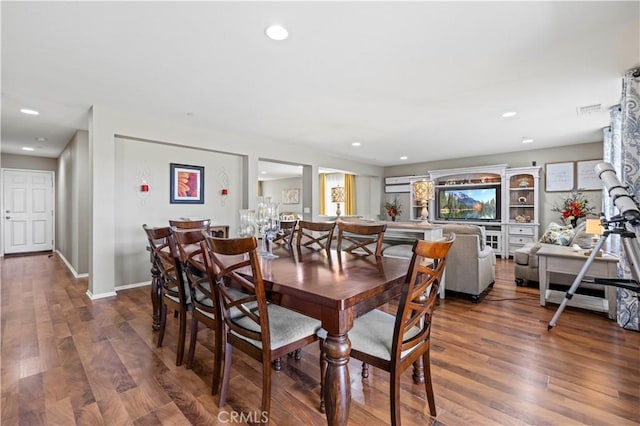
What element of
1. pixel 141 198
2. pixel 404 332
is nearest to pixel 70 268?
pixel 141 198

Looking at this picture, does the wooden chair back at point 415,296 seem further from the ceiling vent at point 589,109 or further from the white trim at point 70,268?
the white trim at point 70,268

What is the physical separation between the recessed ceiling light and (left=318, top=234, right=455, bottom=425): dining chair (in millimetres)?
1811

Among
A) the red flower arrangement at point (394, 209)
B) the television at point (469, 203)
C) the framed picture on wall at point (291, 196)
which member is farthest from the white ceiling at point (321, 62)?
the framed picture on wall at point (291, 196)

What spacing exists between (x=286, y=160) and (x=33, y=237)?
6.38 m

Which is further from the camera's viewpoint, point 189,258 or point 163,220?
point 163,220

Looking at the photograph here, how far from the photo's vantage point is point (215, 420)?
1.54m

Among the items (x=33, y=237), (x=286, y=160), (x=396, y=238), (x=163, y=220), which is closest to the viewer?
(x=396, y=238)

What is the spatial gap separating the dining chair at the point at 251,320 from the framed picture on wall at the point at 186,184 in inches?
134

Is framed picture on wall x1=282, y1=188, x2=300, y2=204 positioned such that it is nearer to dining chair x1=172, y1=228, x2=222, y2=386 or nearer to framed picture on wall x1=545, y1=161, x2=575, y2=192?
framed picture on wall x1=545, y1=161, x2=575, y2=192

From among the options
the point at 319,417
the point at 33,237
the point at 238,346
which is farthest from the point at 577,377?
the point at 33,237

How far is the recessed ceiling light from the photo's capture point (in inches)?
82.3

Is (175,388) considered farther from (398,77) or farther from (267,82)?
(398,77)

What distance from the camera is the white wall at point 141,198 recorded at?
4035 millimetres

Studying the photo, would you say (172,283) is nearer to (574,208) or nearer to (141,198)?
(141,198)
